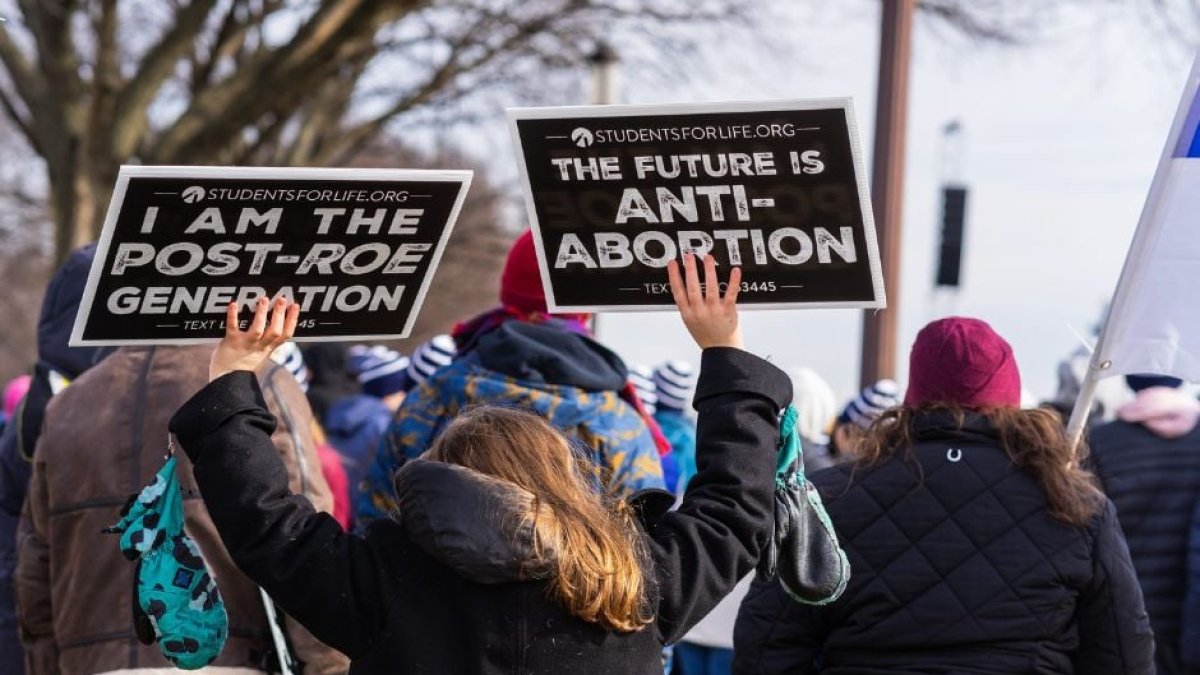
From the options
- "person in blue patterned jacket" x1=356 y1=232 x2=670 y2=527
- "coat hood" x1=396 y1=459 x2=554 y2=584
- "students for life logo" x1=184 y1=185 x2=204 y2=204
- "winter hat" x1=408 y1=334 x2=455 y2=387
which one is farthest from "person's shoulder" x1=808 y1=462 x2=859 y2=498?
"winter hat" x1=408 y1=334 x2=455 y2=387

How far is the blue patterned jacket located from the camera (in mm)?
3801

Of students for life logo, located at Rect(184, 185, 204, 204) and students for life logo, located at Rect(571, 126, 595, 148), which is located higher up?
students for life logo, located at Rect(571, 126, 595, 148)

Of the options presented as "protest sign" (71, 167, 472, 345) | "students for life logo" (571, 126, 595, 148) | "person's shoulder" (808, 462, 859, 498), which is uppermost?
"students for life logo" (571, 126, 595, 148)

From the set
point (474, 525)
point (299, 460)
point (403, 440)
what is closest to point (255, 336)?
point (474, 525)

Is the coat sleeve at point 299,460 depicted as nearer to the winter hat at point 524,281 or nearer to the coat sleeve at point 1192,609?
the winter hat at point 524,281

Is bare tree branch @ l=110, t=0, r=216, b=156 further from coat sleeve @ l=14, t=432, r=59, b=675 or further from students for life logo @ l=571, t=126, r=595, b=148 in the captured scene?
students for life logo @ l=571, t=126, r=595, b=148

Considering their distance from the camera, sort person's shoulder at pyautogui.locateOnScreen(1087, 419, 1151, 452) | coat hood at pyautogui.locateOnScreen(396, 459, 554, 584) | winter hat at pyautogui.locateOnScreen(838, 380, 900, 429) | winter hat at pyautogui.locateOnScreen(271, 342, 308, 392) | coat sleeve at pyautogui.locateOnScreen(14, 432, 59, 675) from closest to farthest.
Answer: coat hood at pyautogui.locateOnScreen(396, 459, 554, 584)
coat sleeve at pyautogui.locateOnScreen(14, 432, 59, 675)
winter hat at pyautogui.locateOnScreen(271, 342, 308, 392)
person's shoulder at pyautogui.locateOnScreen(1087, 419, 1151, 452)
winter hat at pyautogui.locateOnScreen(838, 380, 900, 429)

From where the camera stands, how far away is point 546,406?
12.5 ft

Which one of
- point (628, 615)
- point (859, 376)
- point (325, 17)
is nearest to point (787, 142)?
point (628, 615)

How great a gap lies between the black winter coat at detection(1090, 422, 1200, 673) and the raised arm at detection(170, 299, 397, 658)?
3.39 metres

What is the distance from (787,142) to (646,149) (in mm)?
246

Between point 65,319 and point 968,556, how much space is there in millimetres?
2328

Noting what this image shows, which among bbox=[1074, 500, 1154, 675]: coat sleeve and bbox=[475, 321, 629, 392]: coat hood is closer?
bbox=[1074, 500, 1154, 675]: coat sleeve

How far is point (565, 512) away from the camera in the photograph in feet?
8.02
